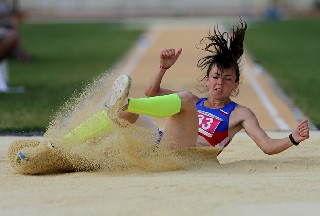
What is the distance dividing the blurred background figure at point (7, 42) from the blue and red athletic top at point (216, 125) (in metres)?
10.8

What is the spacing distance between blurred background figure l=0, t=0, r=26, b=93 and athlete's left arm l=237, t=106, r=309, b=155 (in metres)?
11.0

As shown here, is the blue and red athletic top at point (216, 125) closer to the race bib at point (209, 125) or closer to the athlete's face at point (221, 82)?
the race bib at point (209, 125)

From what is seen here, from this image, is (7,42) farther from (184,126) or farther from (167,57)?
(184,126)

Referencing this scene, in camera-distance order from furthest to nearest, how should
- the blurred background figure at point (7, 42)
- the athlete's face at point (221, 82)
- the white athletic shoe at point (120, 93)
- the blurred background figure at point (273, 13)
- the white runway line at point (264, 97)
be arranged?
the blurred background figure at point (273, 13), the blurred background figure at point (7, 42), the white runway line at point (264, 97), the athlete's face at point (221, 82), the white athletic shoe at point (120, 93)

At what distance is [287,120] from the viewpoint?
13039mm

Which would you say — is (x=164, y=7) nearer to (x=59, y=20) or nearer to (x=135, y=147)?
(x=59, y=20)

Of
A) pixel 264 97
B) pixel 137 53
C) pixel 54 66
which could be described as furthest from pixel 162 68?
pixel 137 53

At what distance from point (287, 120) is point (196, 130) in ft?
17.5

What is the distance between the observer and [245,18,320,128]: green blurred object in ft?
54.5

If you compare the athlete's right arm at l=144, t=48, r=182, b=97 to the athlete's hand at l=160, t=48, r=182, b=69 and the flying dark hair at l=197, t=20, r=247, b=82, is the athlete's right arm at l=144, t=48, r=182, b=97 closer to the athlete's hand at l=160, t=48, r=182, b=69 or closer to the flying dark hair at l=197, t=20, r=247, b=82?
the athlete's hand at l=160, t=48, r=182, b=69

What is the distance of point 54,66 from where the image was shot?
2594 centimetres

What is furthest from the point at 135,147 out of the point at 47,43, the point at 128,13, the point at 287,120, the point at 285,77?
the point at 128,13

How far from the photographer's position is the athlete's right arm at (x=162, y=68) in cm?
820

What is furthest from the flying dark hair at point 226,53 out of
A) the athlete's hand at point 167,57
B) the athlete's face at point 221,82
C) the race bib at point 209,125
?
the race bib at point 209,125
